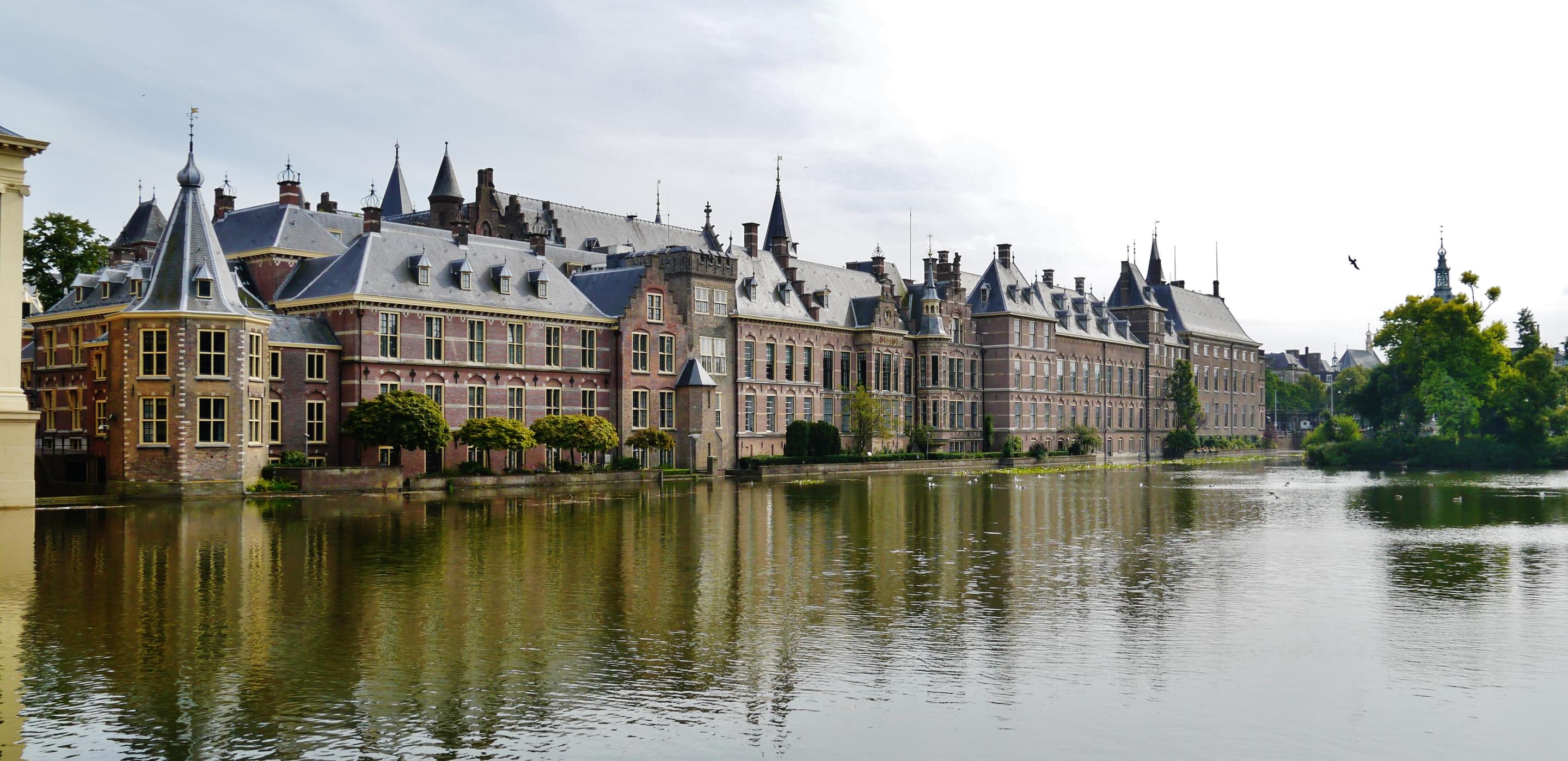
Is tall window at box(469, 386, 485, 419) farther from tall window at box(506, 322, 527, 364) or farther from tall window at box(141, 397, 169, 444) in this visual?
tall window at box(141, 397, 169, 444)

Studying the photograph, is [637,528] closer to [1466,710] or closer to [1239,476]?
[1466,710]

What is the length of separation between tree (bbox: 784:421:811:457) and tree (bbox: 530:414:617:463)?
18664 mm

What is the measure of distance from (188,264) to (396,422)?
10.3m

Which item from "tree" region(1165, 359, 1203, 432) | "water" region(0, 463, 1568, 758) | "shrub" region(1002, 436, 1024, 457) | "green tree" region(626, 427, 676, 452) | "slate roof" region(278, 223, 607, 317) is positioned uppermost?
"slate roof" region(278, 223, 607, 317)

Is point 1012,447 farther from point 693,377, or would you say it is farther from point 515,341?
point 515,341

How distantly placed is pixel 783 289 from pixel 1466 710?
2867 inches

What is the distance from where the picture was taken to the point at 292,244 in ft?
210

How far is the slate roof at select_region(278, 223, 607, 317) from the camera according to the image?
196ft

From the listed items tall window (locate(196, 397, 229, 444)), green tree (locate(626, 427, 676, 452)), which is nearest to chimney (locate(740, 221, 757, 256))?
green tree (locate(626, 427, 676, 452))

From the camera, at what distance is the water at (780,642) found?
13.7m

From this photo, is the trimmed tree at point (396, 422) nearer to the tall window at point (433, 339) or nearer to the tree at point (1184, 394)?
the tall window at point (433, 339)

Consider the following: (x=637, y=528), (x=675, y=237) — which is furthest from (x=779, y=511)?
(x=675, y=237)

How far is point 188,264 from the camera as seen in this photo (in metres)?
51.2

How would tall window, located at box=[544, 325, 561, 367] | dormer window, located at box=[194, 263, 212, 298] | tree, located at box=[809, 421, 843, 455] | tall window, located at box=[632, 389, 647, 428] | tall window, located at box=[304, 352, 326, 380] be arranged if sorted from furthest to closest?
1. tree, located at box=[809, 421, 843, 455]
2. tall window, located at box=[632, 389, 647, 428]
3. tall window, located at box=[544, 325, 561, 367]
4. tall window, located at box=[304, 352, 326, 380]
5. dormer window, located at box=[194, 263, 212, 298]
